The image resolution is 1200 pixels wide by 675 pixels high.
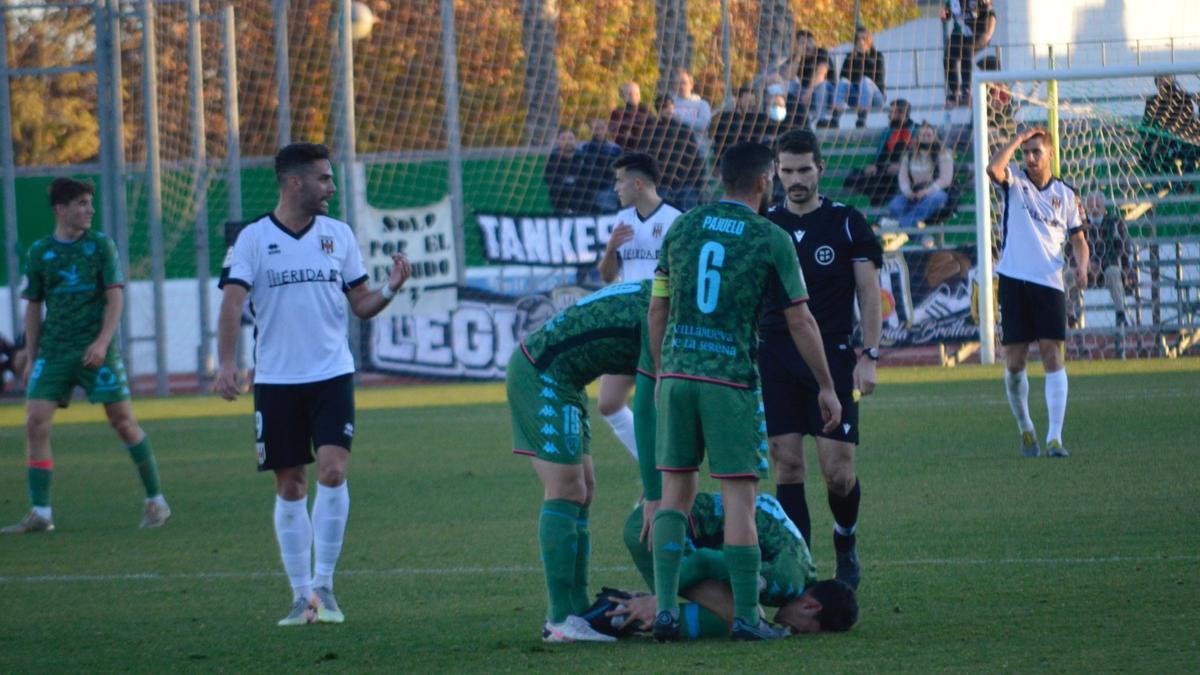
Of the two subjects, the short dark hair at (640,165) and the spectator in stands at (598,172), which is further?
the spectator in stands at (598,172)

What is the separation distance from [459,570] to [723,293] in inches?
111

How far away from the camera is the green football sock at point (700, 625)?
6633 millimetres

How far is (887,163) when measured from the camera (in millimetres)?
23297

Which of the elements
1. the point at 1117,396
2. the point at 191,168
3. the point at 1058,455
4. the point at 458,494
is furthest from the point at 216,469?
the point at 191,168

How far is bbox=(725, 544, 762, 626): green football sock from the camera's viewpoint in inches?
251

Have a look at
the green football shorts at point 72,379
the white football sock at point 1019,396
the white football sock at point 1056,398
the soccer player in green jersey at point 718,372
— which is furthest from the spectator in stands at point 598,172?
the soccer player in green jersey at point 718,372

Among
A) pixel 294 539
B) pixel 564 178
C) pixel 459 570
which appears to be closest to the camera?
pixel 294 539

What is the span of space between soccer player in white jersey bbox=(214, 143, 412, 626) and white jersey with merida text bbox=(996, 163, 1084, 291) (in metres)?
6.44

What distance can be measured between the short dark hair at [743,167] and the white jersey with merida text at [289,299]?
1918 mm

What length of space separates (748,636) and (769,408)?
1736 millimetres

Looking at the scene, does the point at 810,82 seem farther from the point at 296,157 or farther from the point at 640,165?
the point at 296,157

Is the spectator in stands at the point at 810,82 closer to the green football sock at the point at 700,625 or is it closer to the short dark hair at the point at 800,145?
the short dark hair at the point at 800,145

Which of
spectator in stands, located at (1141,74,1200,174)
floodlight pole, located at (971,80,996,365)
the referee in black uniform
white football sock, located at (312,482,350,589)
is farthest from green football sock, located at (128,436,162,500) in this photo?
spectator in stands, located at (1141,74,1200,174)

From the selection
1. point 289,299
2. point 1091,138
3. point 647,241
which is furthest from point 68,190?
point 1091,138
